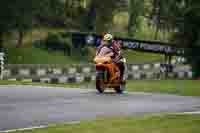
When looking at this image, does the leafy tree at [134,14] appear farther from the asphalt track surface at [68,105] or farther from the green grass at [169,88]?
the asphalt track surface at [68,105]

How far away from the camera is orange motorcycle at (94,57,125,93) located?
15977 mm

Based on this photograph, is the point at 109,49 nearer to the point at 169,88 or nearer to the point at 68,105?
the point at 68,105

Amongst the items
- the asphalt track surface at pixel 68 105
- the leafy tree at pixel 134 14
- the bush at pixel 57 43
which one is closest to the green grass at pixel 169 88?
the asphalt track surface at pixel 68 105

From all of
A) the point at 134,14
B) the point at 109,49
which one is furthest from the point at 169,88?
the point at 134,14

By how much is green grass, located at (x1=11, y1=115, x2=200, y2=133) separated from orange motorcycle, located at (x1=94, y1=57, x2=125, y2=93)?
543cm

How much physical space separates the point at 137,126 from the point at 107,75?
6.94 meters

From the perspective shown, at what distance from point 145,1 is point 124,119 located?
51.9 meters

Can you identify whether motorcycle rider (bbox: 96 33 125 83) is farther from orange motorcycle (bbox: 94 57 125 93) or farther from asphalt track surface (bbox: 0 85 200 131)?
asphalt track surface (bbox: 0 85 200 131)

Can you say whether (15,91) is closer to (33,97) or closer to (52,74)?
(33,97)

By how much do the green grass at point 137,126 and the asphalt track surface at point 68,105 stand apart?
0.60 metres

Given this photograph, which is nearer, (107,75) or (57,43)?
(107,75)

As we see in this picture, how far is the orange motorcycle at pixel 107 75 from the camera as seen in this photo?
15977 mm

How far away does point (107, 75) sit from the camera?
16.4 metres

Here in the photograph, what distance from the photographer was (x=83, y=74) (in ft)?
102
